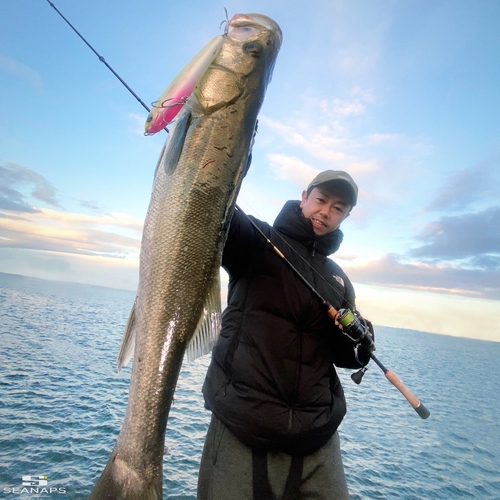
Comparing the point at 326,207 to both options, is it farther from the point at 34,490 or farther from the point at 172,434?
the point at 172,434

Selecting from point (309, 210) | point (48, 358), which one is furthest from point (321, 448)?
point (48, 358)

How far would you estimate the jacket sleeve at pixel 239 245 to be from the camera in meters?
3.02

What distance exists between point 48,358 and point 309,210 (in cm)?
2204

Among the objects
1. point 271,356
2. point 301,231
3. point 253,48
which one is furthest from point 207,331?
point 253,48

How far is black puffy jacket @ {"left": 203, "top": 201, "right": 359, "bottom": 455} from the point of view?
2.98 m

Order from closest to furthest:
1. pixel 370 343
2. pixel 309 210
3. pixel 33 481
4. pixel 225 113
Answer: pixel 225 113, pixel 370 343, pixel 309 210, pixel 33 481

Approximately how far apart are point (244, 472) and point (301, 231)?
2.56 m

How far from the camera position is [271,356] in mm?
3080

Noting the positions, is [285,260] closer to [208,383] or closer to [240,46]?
[208,383]

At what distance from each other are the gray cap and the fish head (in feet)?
5.72

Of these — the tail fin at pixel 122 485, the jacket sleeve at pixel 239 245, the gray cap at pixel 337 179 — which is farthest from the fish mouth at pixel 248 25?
the tail fin at pixel 122 485

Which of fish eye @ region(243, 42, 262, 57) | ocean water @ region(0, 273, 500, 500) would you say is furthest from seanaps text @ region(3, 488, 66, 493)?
fish eye @ region(243, 42, 262, 57)

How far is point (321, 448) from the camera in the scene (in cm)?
332

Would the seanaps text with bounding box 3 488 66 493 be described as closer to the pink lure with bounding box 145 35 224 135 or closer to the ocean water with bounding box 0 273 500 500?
the ocean water with bounding box 0 273 500 500
